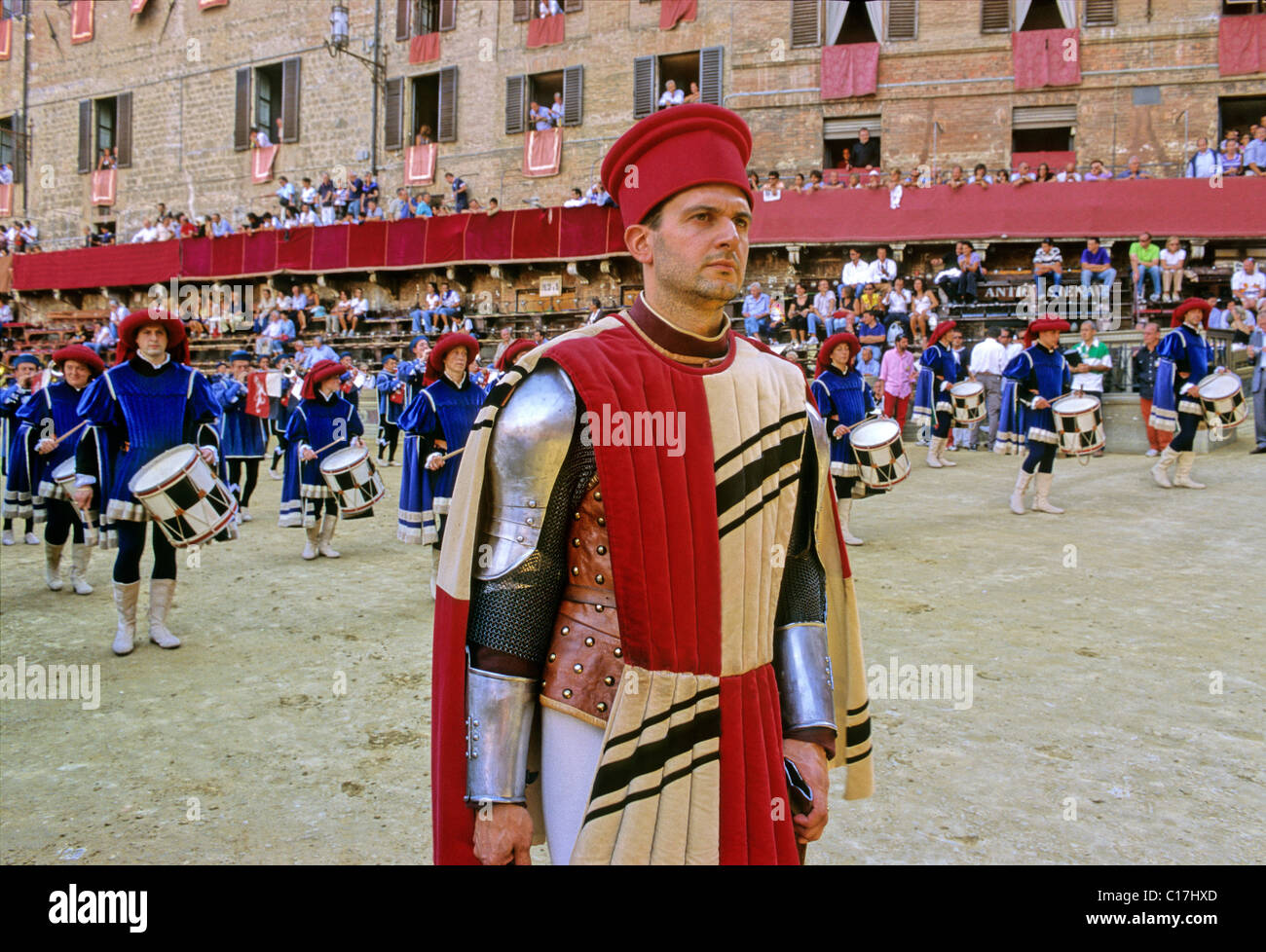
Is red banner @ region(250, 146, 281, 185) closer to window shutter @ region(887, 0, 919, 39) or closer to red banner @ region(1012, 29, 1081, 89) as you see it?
window shutter @ region(887, 0, 919, 39)

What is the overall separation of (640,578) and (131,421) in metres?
5.77

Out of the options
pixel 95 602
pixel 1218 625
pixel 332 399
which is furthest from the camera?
pixel 332 399

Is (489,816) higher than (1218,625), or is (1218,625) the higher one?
(489,816)

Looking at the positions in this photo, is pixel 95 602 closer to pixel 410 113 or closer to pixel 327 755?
pixel 327 755

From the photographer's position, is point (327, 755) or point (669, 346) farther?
point (327, 755)

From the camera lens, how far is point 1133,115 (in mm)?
23578

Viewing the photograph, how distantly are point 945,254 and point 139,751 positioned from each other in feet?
69.8

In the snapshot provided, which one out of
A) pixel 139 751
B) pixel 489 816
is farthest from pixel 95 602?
pixel 489 816

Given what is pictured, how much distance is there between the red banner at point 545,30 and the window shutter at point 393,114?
4588mm

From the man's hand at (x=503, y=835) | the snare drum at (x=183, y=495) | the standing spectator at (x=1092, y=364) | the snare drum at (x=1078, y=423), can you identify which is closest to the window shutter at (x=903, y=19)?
the standing spectator at (x=1092, y=364)

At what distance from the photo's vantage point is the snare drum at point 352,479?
877cm

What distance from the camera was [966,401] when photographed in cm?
1294

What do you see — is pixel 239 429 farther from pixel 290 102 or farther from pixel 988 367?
pixel 290 102
